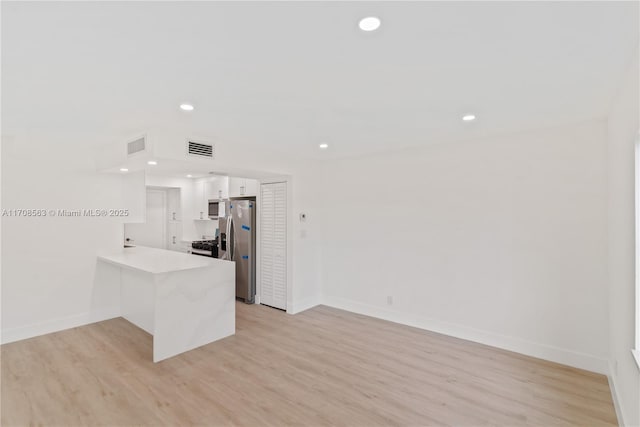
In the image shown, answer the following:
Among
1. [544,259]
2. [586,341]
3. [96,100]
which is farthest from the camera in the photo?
[544,259]

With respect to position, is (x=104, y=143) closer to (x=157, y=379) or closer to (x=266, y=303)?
(x=157, y=379)

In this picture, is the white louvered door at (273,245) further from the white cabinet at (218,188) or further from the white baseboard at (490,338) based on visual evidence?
the white cabinet at (218,188)

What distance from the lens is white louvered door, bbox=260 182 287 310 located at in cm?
473

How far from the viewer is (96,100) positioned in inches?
94.0

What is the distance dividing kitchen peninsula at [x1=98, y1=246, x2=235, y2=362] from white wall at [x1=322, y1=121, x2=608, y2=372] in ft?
6.20

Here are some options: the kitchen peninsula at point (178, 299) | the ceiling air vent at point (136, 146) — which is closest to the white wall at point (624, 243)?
the kitchen peninsula at point (178, 299)

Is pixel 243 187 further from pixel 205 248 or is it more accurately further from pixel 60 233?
pixel 60 233

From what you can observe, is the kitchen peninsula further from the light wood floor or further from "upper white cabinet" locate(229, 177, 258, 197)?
"upper white cabinet" locate(229, 177, 258, 197)

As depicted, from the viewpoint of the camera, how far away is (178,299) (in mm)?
3283

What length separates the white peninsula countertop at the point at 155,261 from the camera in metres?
3.38

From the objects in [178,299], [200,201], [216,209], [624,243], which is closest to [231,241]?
[216,209]

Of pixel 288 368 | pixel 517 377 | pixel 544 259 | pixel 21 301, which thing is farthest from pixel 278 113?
pixel 21 301

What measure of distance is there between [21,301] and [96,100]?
3.01 m

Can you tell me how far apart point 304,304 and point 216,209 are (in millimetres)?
2679
